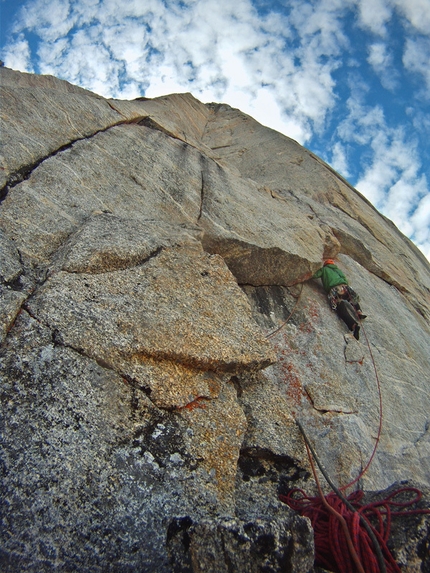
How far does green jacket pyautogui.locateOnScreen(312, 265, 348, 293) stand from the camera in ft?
29.2

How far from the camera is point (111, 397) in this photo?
3770 millimetres

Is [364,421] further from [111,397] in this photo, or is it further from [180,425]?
[111,397]

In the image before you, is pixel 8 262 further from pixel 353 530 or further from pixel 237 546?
pixel 353 530

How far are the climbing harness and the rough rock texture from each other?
196 millimetres

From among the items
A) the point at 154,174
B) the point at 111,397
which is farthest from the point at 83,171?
the point at 111,397

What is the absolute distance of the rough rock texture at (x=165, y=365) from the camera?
298 cm

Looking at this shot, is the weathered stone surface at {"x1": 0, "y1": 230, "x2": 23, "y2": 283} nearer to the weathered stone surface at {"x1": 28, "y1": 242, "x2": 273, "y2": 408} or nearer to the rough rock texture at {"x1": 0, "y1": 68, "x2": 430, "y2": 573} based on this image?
A: the rough rock texture at {"x1": 0, "y1": 68, "x2": 430, "y2": 573}

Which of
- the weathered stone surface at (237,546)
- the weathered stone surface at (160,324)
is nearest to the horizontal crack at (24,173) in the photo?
the weathered stone surface at (160,324)

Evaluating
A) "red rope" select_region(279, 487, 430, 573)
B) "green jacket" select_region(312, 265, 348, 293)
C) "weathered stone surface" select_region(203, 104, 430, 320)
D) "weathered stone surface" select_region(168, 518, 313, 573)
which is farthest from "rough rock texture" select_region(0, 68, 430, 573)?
"weathered stone surface" select_region(203, 104, 430, 320)

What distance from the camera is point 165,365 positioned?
4312mm

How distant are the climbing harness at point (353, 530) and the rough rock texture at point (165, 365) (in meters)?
0.20

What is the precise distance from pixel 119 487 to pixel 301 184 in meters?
13.4

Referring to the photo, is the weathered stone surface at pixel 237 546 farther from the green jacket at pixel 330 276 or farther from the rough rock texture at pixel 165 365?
the green jacket at pixel 330 276

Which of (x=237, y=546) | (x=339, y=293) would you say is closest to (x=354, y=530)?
(x=237, y=546)
